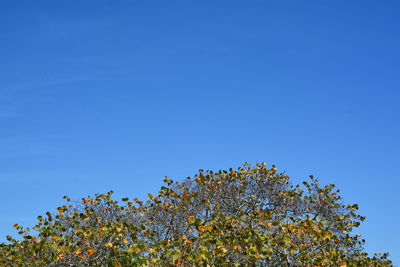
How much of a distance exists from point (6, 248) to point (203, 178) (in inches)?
378

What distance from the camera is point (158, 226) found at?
1933 centimetres

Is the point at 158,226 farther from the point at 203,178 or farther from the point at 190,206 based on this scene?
the point at 203,178

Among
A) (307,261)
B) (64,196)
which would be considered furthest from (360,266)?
(64,196)

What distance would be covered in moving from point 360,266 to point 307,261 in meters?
2.00

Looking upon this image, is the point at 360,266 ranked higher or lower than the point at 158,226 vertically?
lower

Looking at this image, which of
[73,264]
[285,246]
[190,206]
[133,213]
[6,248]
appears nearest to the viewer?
[73,264]

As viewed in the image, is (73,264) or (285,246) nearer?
(73,264)

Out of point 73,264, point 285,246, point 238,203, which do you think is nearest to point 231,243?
point 285,246

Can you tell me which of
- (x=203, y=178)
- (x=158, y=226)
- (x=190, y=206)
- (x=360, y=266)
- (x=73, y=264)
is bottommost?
(x=73, y=264)

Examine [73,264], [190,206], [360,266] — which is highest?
[190,206]

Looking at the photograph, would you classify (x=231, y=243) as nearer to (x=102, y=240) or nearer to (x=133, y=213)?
(x=102, y=240)

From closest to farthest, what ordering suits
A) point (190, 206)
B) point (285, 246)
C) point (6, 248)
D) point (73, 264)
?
point (73, 264) < point (285, 246) < point (6, 248) < point (190, 206)

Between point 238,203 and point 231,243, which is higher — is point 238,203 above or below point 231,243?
above

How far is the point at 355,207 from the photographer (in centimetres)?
2041
